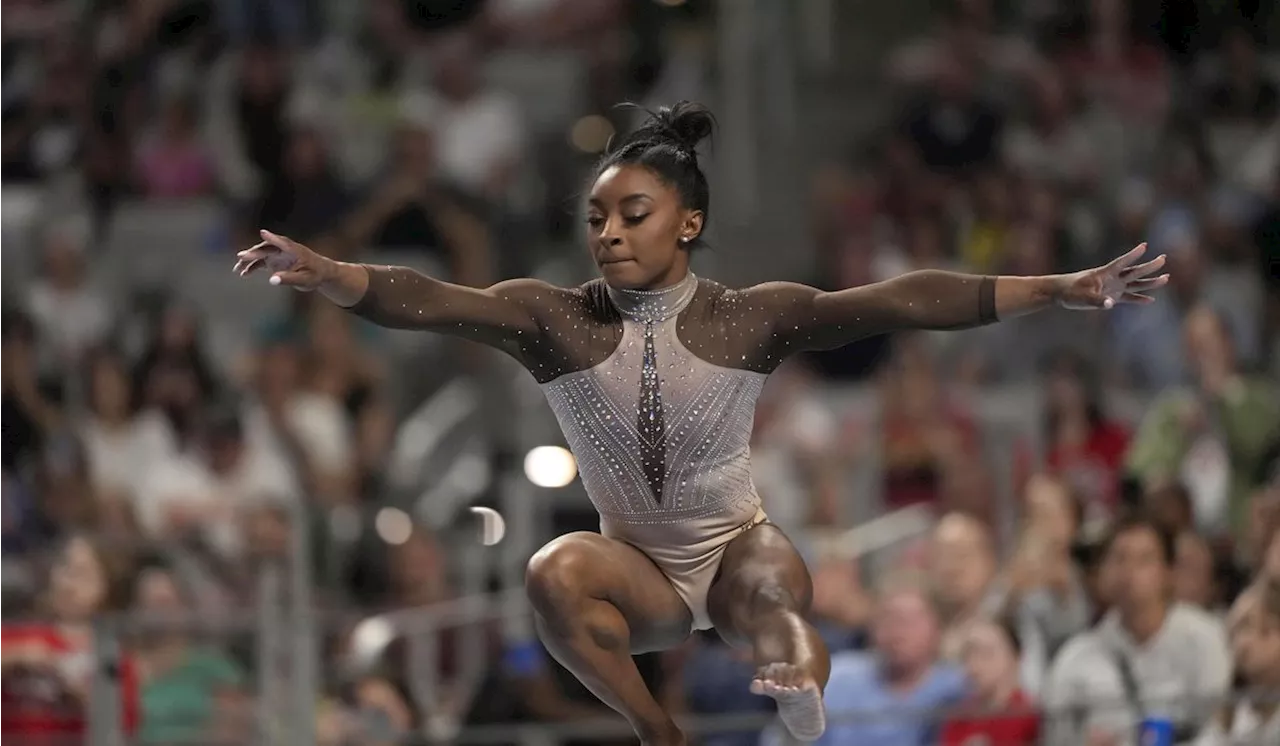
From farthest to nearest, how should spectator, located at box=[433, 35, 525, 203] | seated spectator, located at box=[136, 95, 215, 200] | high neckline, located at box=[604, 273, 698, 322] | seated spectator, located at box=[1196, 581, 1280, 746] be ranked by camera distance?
seated spectator, located at box=[136, 95, 215, 200]
spectator, located at box=[433, 35, 525, 203]
seated spectator, located at box=[1196, 581, 1280, 746]
high neckline, located at box=[604, 273, 698, 322]

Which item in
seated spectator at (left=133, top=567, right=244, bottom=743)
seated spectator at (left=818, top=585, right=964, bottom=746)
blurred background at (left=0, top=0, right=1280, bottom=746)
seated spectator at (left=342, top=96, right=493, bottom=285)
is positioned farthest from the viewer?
seated spectator at (left=342, top=96, right=493, bottom=285)

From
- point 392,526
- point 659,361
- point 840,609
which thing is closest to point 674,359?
point 659,361

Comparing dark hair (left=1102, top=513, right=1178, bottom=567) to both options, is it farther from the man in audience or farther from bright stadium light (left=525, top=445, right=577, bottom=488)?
bright stadium light (left=525, top=445, right=577, bottom=488)

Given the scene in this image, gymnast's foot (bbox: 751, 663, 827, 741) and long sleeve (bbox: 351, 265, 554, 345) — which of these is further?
long sleeve (bbox: 351, 265, 554, 345)

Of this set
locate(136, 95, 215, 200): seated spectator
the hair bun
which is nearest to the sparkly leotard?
the hair bun

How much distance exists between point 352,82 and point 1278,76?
501 centimetres

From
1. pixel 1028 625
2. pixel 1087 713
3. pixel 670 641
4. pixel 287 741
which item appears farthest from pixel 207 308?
pixel 670 641

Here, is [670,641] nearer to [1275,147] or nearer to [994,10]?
[1275,147]

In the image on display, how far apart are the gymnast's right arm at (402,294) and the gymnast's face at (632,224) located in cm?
20

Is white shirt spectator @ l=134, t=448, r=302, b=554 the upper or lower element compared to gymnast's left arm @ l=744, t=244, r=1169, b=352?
lower

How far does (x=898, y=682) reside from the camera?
7.14 m

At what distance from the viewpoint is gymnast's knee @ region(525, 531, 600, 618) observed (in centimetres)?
430

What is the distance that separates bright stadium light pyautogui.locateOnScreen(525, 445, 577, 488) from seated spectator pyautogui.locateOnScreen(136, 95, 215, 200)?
10.0 ft

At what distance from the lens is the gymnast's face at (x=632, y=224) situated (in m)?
4.39
